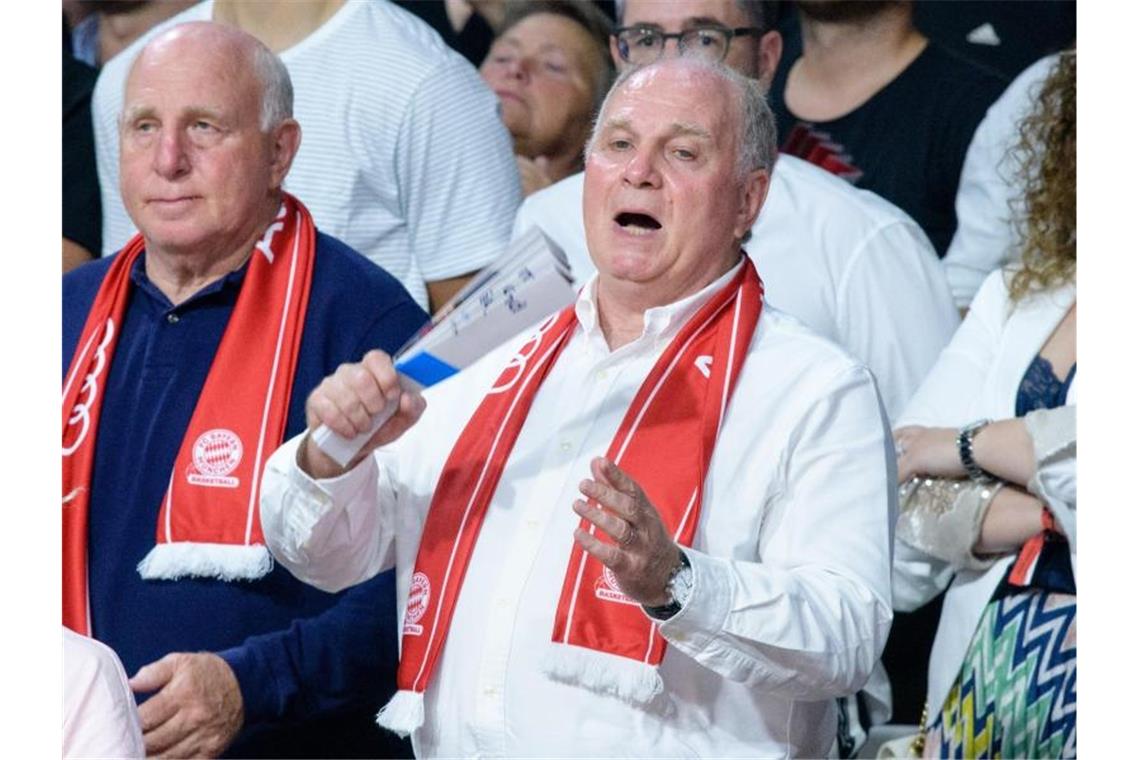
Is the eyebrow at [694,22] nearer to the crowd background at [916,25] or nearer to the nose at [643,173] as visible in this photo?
the crowd background at [916,25]

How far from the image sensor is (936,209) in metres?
4.14

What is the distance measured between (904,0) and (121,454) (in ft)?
6.07

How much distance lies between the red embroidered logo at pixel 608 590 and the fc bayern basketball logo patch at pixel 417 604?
260 mm

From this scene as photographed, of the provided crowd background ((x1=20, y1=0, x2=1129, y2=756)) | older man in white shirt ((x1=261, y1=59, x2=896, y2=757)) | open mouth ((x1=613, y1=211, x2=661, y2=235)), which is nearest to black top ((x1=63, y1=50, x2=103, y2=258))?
crowd background ((x1=20, y1=0, x2=1129, y2=756))

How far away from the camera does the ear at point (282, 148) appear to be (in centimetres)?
346

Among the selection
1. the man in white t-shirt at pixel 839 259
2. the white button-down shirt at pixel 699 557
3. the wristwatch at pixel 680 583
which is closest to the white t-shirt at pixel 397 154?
the man in white t-shirt at pixel 839 259

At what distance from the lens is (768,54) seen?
157 inches

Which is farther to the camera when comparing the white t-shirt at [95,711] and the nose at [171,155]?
the nose at [171,155]

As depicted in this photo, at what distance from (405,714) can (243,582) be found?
47 centimetres

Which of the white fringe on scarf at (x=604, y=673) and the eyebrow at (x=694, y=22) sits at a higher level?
the eyebrow at (x=694, y=22)

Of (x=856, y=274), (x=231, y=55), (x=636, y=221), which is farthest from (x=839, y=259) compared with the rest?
(x=231, y=55)

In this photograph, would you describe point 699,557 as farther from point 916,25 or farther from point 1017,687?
point 916,25

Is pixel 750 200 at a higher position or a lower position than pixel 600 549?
higher
